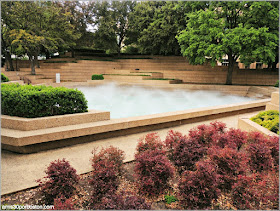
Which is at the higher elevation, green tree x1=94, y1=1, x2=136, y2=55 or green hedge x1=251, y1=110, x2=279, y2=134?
green tree x1=94, y1=1, x2=136, y2=55

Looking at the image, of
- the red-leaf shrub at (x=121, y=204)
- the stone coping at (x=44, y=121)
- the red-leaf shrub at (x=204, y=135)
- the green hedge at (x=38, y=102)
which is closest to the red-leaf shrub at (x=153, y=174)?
the red-leaf shrub at (x=121, y=204)

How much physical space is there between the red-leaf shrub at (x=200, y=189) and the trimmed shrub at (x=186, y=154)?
0.69m

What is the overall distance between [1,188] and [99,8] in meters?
26.1

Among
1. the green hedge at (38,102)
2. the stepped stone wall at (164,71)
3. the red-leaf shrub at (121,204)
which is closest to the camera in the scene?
the red-leaf shrub at (121,204)

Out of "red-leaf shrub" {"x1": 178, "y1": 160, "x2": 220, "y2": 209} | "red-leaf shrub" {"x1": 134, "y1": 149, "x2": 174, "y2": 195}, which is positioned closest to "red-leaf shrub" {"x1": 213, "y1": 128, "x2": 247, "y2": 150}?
"red-leaf shrub" {"x1": 178, "y1": 160, "x2": 220, "y2": 209}

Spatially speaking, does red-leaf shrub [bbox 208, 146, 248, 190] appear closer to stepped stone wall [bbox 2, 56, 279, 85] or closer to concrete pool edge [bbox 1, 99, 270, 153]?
concrete pool edge [bbox 1, 99, 270, 153]

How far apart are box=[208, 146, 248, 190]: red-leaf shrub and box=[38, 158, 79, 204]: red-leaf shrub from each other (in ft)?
7.21

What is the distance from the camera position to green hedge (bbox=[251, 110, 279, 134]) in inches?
204

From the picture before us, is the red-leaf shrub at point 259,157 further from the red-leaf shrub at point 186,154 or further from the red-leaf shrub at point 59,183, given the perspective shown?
the red-leaf shrub at point 59,183

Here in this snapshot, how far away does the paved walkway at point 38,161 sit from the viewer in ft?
11.2

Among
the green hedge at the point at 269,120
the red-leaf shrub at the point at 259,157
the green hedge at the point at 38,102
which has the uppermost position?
the green hedge at the point at 38,102

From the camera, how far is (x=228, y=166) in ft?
10.8

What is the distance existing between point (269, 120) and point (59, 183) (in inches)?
205

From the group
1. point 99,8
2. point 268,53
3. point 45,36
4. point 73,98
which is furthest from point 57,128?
point 99,8
